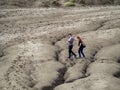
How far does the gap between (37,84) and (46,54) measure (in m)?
4.89

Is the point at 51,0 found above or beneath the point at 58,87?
above

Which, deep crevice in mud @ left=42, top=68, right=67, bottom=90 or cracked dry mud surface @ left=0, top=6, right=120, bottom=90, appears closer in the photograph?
deep crevice in mud @ left=42, top=68, right=67, bottom=90

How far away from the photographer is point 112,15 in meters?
35.7

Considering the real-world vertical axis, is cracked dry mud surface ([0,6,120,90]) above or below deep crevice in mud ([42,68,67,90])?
above

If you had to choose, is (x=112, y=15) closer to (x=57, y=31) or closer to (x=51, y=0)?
(x=57, y=31)

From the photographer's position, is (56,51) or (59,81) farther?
(56,51)

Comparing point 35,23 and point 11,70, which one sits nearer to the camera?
point 11,70

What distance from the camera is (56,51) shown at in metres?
25.9

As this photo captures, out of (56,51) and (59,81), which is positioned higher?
(56,51)

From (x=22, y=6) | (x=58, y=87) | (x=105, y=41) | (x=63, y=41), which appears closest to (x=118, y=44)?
(x=105, y=41)

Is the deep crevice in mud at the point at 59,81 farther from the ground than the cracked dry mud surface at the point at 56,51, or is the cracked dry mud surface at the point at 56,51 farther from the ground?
the cracked dry mud surface at the point at 56,51

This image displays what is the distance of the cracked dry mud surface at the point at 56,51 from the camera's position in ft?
66.9

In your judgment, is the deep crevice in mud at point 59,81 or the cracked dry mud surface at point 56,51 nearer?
the deep crevice in mud at point 59,81

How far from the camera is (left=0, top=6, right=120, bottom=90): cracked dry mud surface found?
2039cm
